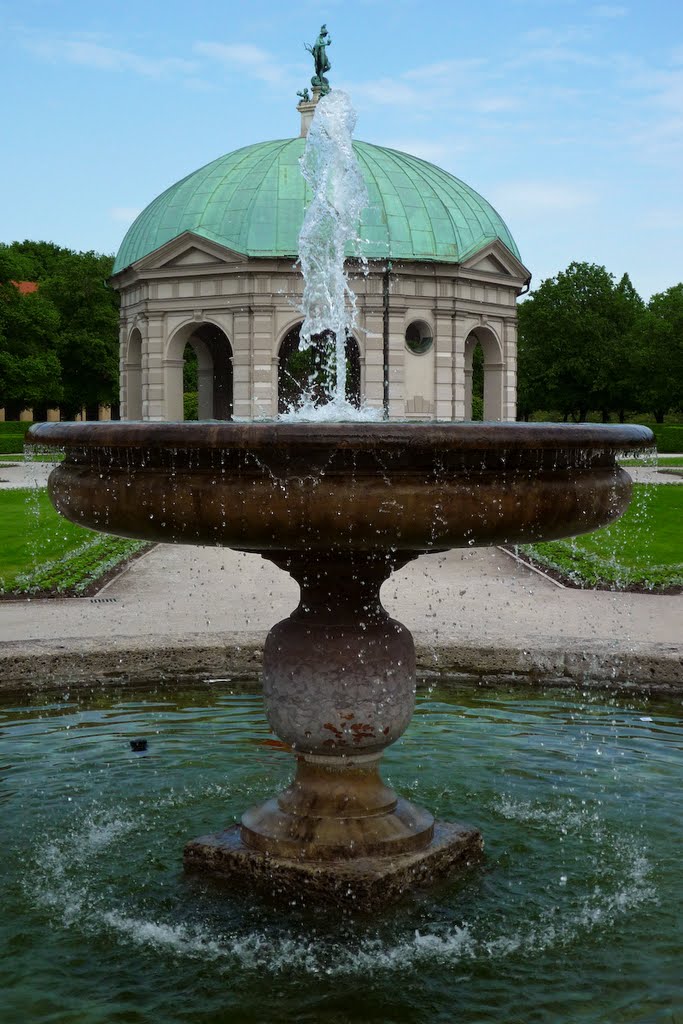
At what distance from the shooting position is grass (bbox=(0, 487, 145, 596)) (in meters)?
12.5

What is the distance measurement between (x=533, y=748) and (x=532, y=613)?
4.17 m

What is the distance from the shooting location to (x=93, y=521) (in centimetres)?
447

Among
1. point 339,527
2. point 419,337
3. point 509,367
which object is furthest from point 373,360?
point 339,527

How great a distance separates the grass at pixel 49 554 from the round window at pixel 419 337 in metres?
15.4

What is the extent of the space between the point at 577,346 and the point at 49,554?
4940 cm

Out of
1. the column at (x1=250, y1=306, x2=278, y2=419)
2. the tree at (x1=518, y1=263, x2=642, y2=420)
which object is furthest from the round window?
the tree at (x1=518, y1=263, x2=642, y2=420)

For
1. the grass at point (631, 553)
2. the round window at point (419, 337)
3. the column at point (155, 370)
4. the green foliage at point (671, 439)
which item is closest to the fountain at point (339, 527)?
the grass at point (631, 553)

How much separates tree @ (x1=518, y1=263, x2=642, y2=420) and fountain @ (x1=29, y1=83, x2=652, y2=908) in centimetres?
5761

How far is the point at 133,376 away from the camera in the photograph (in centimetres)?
3900

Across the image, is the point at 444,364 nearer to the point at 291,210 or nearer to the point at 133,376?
the point at 291,210

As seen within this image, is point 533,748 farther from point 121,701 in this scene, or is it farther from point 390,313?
point 390,313

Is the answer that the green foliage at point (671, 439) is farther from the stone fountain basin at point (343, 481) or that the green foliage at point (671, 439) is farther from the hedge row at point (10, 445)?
the stone fountain basin at point (343, 481)

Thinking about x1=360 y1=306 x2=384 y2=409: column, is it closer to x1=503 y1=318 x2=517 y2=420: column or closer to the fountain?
x1=503 y1=318 x2=517 y2=420: column

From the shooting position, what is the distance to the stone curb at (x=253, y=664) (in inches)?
303
